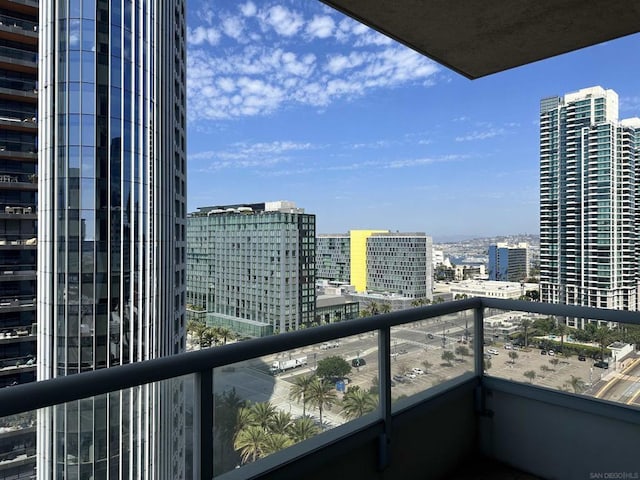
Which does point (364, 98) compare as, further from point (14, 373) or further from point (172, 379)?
point (172, 379)

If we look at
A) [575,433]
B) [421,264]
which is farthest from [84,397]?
[421,264]

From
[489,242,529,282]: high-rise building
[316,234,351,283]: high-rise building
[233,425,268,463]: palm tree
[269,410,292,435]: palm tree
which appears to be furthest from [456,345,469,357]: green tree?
[316,234,351,283]: high-rise building

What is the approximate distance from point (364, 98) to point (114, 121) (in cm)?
1638

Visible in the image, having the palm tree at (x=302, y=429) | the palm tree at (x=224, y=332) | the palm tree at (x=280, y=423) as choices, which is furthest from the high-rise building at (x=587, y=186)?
the palm tree at (x=224, y=332)

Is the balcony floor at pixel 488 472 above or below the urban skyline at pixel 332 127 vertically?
below

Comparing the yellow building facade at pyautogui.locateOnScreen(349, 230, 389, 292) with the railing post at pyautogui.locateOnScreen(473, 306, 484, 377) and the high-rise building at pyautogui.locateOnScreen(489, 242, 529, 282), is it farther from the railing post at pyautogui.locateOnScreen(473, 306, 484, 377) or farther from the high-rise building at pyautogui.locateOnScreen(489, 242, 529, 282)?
the railing post at pyautogui.locateOnScreen(473, 306, 484, 377)

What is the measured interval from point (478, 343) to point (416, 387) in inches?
24.7

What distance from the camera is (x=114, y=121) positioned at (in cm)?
2111

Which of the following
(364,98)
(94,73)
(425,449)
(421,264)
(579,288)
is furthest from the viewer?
(364,98)

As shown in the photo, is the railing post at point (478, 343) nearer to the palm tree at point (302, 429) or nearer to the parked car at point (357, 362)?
the parked car at point (357, 362)

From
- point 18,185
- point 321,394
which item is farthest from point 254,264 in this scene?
point 321,394

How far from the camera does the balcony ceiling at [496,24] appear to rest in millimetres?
1859

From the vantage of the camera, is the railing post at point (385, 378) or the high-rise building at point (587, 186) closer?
the railing post at point (385, 378)

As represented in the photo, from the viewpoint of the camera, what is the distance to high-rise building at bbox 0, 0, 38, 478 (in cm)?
1764
